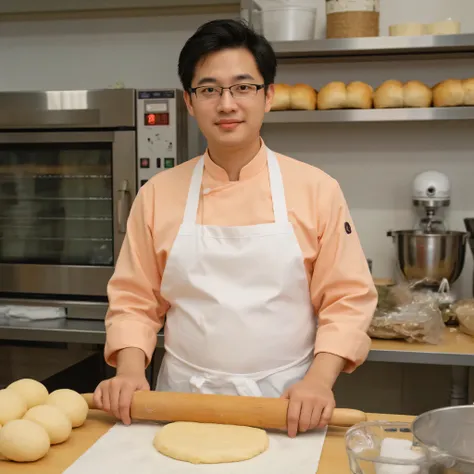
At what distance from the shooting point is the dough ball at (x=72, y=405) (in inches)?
50.1

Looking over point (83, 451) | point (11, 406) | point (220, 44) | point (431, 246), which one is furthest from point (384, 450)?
point (431, 246)

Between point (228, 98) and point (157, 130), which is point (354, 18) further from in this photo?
point (228, 98)

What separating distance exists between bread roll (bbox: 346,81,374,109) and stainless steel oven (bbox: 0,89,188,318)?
573mm

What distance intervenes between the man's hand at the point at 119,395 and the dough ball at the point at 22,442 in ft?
0.56

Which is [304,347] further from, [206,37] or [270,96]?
[206,37]

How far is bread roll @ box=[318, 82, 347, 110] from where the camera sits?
2.58m

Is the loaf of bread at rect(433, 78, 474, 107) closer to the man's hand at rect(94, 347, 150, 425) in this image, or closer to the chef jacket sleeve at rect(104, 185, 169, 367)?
the chef jacket sleeve at rect(104, 185, 169, 367)

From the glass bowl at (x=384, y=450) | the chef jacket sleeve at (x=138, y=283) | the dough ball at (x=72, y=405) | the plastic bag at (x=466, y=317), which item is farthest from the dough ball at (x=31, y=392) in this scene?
the plastic bag at (x=466, y=317)

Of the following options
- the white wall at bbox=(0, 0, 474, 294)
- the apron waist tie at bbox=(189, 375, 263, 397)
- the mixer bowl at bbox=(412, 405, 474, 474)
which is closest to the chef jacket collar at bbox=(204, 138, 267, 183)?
the apron waist tie at bbox=(189, 375, 263, 397)

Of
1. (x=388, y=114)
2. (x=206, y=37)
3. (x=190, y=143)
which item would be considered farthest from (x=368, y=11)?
(x=206, y=37)

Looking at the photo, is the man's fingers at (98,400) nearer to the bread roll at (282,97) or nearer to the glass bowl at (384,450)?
the glass bowl at (384,450)

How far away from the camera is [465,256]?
8.96 ft

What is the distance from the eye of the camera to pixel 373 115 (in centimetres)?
254

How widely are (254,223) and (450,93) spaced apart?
124 centimetres
